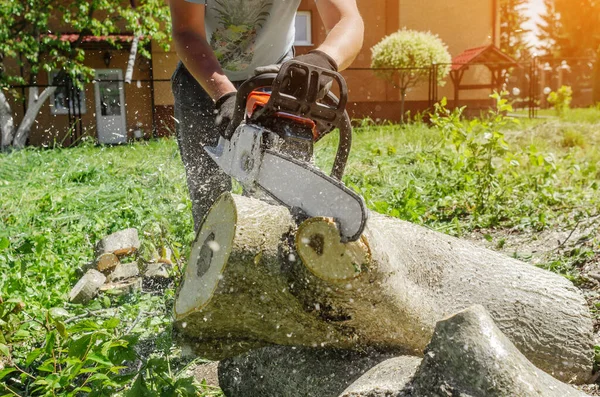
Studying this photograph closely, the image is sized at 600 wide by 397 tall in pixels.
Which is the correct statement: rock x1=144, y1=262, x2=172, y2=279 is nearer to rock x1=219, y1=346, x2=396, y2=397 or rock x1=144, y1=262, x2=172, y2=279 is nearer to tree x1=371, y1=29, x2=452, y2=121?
rock x1=219, y1=346, x2=396, y2=397

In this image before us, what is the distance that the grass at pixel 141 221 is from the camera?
183cm

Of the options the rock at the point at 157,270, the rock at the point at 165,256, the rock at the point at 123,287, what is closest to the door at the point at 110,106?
the rock at the point at 165,256

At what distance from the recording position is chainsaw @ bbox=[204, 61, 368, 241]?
1568 millimetres

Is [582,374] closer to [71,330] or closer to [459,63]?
[71,330]

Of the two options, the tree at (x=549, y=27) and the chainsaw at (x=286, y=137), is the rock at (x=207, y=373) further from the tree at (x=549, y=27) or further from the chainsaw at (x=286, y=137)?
the tree at (x=549, y=27)

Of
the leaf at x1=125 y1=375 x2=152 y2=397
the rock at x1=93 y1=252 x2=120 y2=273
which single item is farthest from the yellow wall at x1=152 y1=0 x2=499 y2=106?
the leaf at x1=125 y1=375 x2=152 y2=397

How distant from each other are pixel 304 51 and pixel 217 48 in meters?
13.7

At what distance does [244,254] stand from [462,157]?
3.19m

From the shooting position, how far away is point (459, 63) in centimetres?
1686

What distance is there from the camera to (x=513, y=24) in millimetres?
45406

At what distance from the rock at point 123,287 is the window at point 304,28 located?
14.1 metres

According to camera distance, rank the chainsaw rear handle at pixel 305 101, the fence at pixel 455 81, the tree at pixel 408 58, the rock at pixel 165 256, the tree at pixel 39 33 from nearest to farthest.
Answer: the chainsaw rear handle at pixel 305 101
the rock at pixel 165 256
the tree at pixel 39 33
the tree at pixel 408 58
the fence at pixel 455 81

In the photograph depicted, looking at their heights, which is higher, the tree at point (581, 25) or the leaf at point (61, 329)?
the tree at point (581, 25)

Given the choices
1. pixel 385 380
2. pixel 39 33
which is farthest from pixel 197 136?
pixel 39 33
